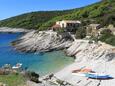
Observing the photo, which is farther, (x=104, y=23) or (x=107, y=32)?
(x=104, y=23)

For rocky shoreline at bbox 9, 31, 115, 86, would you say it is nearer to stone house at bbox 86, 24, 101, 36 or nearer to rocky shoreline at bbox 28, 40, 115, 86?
rocky shoreline at bbox 28, 40, 115, 86

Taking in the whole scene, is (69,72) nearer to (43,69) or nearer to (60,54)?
(43,69)

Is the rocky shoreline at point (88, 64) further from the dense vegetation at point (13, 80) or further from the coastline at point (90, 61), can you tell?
the dense vegetation at point (13, 80)

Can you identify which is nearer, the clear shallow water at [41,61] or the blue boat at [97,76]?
the blue boat at [97,76]

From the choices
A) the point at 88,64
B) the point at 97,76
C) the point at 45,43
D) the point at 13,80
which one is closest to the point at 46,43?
the point at 45,43

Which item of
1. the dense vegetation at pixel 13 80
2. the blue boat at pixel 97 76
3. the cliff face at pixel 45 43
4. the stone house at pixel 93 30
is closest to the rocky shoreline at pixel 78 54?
the cliff face at pixel 45 43

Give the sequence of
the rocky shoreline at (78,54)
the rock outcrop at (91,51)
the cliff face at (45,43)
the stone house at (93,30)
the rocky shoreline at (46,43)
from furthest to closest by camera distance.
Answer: the stone house at (93,30), the cliff face at (45,43), the rocky shoreline at (46,43), the rock outcrop at (91,51), the rocky shoreline at (78,54)

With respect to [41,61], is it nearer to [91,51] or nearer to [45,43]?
[91,51]

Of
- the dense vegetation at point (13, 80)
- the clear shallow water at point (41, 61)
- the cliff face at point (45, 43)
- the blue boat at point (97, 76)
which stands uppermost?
the cliff face at point (45, 43)

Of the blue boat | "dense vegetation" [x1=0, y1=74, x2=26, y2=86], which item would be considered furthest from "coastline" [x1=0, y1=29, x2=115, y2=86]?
"dense vegetation" [x1=0, y1=74, x2=26, y2=86]

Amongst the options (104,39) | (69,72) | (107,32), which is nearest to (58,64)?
(69,72)

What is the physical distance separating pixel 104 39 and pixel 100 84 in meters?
28.3

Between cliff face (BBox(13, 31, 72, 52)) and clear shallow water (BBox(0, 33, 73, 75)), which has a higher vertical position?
cliff face (BBox(13, 31, 72, 52))

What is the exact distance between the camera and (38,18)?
181750 millimetres
